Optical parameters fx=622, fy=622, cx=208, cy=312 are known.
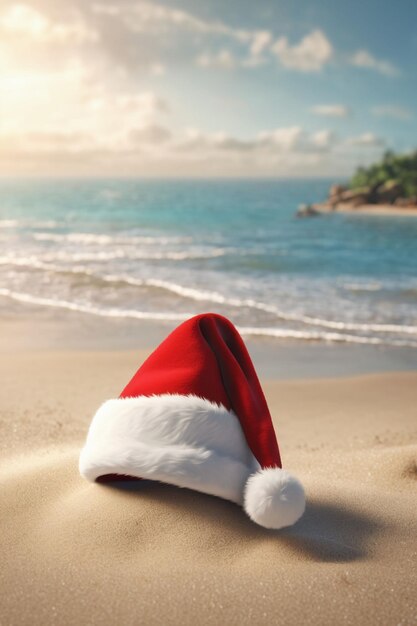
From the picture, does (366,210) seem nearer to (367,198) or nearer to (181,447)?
(367,198)

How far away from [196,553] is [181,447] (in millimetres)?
380

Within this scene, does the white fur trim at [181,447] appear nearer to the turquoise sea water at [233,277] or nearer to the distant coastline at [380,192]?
the turquoise sea water at [233,277]

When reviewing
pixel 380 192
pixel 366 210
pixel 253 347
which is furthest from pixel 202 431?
pixel 380 192

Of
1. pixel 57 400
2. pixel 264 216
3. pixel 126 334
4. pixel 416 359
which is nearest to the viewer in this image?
pixel 57 400

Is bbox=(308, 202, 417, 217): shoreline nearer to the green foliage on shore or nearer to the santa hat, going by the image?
the green foliage on shore

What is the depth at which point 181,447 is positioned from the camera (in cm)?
235

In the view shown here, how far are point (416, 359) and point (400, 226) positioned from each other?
83.5 feet

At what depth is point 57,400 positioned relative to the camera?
205 inches

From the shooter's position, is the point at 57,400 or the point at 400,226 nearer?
the point at 57,400

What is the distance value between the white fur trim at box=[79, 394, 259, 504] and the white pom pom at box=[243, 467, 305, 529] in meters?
0.12

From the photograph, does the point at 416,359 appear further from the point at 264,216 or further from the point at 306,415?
the point at 264,216

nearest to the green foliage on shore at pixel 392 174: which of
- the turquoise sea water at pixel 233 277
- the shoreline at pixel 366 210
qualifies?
the shoreline at pixel 366 210

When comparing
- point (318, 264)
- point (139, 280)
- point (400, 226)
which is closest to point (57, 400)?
point (139, 280)

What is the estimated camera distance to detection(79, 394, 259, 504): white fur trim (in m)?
2.31
